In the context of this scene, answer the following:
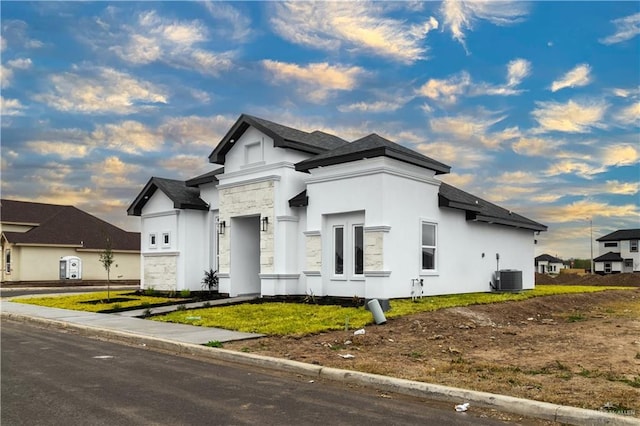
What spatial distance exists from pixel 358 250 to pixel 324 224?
1.62m

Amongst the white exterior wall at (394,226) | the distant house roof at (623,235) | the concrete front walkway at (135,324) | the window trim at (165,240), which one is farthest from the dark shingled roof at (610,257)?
the concrete front walkway at (135,324)

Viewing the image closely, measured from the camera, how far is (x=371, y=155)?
1756cm

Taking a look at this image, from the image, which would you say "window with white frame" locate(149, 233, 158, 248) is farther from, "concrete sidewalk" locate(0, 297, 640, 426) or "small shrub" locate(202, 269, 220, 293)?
"concrete sidewalk" locate(0, 297, 640, 426)

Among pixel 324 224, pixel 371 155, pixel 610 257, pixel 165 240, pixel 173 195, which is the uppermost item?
pixel 371 155

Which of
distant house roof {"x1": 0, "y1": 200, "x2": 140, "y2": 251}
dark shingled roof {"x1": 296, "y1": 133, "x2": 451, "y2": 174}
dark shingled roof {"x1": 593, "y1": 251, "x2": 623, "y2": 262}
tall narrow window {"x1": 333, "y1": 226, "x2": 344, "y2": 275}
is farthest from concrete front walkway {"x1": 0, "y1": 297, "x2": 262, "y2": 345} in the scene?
dark shingled roof {"x1": 593, "y1": 251, "x2": 623, "y2": 262}

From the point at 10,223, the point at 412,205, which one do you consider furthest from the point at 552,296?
the point at 10,223

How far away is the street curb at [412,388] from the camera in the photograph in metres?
6.62

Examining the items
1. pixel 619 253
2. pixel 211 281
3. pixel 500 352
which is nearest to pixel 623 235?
pixel 619 253

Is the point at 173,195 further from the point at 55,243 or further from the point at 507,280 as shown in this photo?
the point at 55,243

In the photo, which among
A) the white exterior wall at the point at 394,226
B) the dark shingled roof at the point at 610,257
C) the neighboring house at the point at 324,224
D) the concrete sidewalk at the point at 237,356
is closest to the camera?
the concrete sidewalk at the point at 237,356

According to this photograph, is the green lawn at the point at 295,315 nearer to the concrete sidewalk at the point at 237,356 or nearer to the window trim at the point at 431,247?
the concrete sidewalk at the point at 237,356

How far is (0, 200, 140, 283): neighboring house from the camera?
45.2 metres

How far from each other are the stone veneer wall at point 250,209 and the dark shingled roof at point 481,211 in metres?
6.29

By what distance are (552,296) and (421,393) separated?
55.3ft
